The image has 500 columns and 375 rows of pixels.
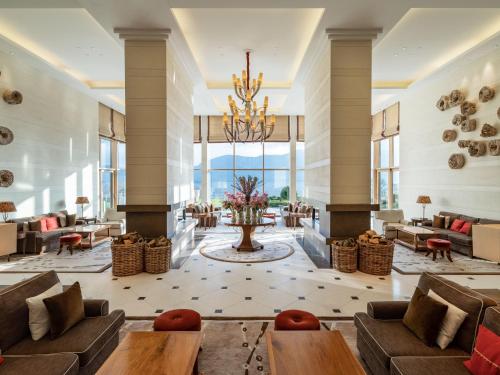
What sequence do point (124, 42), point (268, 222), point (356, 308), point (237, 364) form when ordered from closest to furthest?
point (237, 364), point (356, 308), point (124, 42), point (268, 222)

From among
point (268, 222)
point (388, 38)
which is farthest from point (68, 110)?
point (388, 38)

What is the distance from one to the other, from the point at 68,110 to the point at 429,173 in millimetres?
11887

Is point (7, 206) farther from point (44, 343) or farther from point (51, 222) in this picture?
point (44, 343)

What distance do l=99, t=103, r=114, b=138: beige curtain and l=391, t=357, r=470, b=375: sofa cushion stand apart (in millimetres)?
12107

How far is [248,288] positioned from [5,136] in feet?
22.8

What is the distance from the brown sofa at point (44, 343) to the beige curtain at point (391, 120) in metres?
11.7

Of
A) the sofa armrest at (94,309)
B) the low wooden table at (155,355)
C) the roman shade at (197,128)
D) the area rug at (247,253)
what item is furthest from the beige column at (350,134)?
the roman shade at (197,128)

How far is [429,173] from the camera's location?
30.0 feet

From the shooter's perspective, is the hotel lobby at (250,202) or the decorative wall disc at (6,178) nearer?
the hotel lobby at (250,202)

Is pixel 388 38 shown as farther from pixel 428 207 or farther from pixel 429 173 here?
pixel 428 207

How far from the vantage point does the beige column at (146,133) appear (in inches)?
237

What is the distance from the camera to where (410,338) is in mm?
2533

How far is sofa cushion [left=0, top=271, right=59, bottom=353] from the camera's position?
240 cm

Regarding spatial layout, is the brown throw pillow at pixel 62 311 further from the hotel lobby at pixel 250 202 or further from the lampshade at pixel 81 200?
the lampshade at pixel 81 200
